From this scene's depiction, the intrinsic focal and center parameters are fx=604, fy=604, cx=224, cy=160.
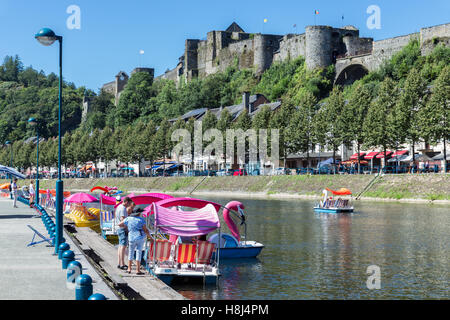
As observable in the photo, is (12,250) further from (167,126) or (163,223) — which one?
(167,126)

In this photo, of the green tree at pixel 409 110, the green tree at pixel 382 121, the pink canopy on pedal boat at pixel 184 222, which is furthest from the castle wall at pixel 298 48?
the pink canopy on pedal boat at pixel 184 222

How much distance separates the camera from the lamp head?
19.1m

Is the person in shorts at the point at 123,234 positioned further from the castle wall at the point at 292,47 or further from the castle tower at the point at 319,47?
the castle wall at the point at 292,47

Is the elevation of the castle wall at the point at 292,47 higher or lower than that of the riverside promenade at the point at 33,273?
higher

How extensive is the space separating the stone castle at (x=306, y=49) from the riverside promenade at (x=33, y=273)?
97.2 m

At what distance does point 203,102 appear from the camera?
155875 millimetres

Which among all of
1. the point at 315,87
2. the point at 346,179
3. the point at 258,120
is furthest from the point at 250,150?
the point at 315,87

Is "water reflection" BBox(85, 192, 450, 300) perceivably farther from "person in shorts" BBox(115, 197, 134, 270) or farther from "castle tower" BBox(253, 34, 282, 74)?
"castle tower" BBox(253, 34, 282, 74)

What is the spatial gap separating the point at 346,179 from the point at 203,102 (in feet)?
289

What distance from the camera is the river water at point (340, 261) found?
20125 mm

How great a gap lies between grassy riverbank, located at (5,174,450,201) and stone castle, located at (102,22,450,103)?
44.8m

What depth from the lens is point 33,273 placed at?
1755cm

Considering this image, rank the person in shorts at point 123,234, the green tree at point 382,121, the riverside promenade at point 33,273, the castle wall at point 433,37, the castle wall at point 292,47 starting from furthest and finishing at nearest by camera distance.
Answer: the castle wall at point 292,47 → the castle wall at point 433,37 → the green tree at point 382,121 → the person in shorts at point 123,234 → the riverside promenade at point 33,273

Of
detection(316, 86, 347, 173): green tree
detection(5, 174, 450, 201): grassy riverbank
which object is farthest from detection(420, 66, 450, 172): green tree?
detection(316, 86, 347, 173): green tree
